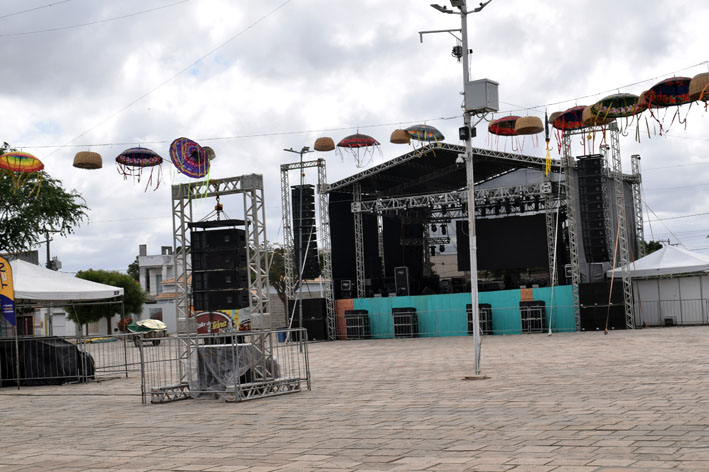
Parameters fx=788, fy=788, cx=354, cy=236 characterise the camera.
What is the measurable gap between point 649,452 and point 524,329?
25.2m

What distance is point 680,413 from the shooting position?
7898mm

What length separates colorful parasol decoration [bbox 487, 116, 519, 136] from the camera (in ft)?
88.6

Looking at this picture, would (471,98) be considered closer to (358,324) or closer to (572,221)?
(572,221)

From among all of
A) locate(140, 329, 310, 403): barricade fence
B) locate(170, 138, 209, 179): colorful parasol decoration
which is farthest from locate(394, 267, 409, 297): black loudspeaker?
locate(140, 329, 310, 403): barricade fence

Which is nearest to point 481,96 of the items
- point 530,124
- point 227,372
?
point 227,372

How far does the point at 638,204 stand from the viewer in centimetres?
3606

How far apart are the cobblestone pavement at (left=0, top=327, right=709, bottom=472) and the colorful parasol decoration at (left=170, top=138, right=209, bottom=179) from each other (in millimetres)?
4025

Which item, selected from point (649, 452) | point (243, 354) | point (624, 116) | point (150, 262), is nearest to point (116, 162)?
point (243, 354)

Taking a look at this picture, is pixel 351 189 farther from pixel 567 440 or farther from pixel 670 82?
pixel 567 440

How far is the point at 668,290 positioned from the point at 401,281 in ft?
36.2

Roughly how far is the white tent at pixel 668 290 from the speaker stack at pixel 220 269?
20116 millimetres

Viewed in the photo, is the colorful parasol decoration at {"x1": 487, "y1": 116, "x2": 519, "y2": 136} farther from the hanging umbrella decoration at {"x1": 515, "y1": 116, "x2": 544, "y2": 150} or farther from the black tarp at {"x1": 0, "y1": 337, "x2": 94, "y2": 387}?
the black tarp at {"x1": 0, "y1": 337, "x2": 94, "y2": 387}

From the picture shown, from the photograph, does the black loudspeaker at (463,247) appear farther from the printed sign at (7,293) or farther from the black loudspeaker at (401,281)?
the printed sign at (7,293)

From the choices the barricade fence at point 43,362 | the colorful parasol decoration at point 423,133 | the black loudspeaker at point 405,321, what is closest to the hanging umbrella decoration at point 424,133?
the colorful parasol decoration at point 423,133
